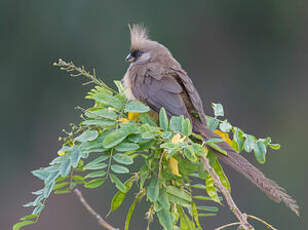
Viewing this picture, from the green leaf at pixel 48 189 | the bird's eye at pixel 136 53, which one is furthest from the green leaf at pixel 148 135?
the bird's eye at pixel 136 53

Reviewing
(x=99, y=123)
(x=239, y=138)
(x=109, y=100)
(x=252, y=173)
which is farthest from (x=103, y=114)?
(x=252, y=173)

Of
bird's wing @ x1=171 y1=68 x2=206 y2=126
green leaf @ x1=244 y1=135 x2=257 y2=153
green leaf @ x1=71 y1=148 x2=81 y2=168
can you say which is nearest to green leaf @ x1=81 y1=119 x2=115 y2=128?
green leaf @ x1=71 y1=148 x2=81 y2=168

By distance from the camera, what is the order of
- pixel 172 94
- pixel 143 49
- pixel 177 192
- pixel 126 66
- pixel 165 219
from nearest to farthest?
pixel 165 219 → pixel 177 192 → pixel 172 94 → pixel 143 49 → pixel 126 66

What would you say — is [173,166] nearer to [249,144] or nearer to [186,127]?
[186,127]

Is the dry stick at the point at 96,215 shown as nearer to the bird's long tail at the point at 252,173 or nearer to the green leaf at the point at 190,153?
the green leaf at the point at 190,153

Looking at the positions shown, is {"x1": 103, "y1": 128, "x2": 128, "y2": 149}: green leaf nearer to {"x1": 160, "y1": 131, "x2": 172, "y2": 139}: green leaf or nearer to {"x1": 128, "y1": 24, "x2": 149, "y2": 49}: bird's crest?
{"x1": 160, "y1": 131, "x2": 172, "y2": 139}: green leaf

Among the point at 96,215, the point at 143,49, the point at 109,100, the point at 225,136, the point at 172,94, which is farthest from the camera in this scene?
the point at 143,49

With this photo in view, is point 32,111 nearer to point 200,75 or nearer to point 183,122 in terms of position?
point 200,75

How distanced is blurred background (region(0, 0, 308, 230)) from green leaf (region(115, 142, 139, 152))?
6.12 meters

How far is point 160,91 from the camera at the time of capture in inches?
131

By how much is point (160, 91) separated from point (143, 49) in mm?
881

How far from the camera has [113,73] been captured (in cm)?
892

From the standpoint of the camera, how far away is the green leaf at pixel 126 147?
7.60 feet

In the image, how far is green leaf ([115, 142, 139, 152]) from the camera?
2.32 m
